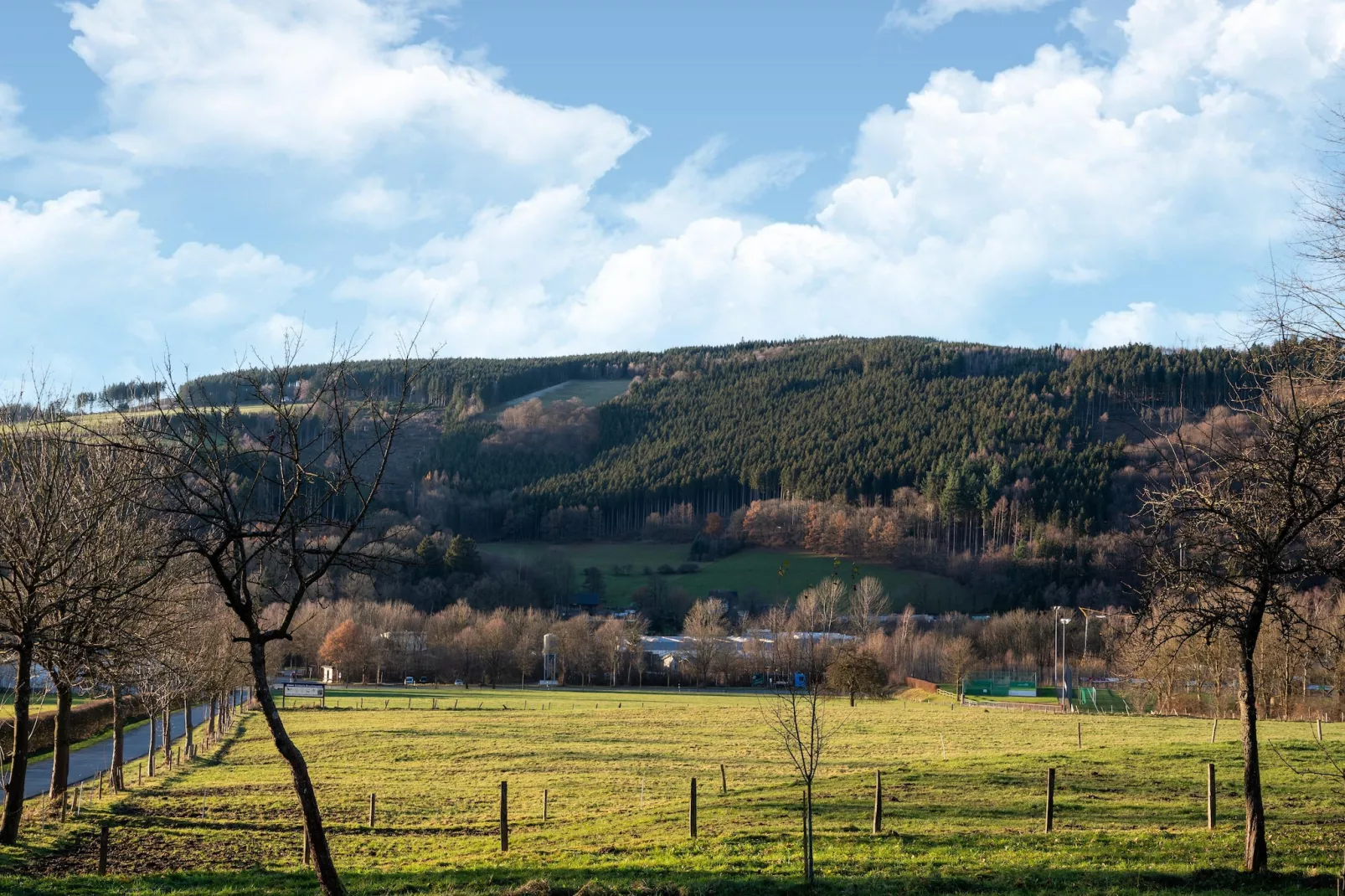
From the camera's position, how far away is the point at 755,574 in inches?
6476

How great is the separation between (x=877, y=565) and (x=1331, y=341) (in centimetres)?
15845

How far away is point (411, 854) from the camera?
69.9 ft

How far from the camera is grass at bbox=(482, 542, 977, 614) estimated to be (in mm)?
151750

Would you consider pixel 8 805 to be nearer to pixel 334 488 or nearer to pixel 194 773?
pixel 334 488

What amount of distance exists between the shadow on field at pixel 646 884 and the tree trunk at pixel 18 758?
3.33m

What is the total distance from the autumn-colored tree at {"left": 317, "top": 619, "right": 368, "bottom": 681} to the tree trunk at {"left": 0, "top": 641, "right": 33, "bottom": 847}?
286 feet

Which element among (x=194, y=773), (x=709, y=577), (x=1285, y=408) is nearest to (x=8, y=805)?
(x=194, y=773)

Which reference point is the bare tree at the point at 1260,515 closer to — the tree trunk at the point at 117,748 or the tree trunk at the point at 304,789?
the tree trunk at the point at 304,789

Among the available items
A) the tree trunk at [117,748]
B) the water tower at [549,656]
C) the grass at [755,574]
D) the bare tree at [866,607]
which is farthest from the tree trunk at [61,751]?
the grass at [755,574]

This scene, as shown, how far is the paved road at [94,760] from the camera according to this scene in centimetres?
3647

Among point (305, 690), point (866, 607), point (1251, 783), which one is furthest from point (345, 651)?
point (1251, 783)

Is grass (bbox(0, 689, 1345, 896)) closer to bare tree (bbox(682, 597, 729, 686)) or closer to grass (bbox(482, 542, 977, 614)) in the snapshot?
bare tree (bbox(682, 597, 729, 686))

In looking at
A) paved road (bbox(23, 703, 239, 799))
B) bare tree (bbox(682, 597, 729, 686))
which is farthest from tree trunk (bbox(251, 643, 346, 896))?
bare tree (bbox(682, 597, 729, 686))

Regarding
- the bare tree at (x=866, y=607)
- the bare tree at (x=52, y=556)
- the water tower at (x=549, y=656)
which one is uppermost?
the bare tree at (x=52, y=556)
